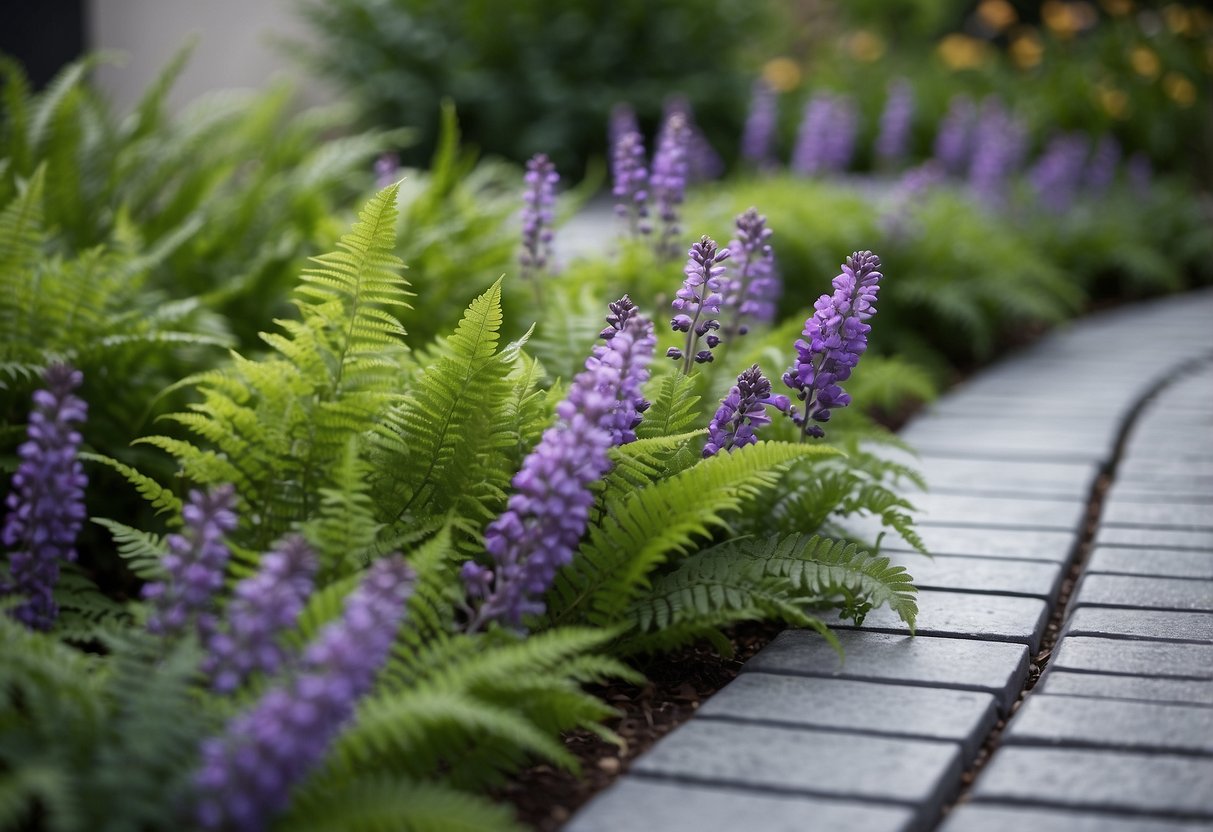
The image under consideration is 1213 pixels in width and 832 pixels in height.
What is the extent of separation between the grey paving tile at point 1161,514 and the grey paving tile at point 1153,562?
208 millimetres

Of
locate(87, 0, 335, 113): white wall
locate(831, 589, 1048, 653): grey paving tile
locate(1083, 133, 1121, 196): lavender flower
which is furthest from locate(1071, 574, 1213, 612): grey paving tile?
locate(87, 0, 335, 113): white wall

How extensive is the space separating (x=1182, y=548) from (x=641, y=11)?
726 cm

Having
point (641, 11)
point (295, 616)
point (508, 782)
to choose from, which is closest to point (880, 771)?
point (508, 782)

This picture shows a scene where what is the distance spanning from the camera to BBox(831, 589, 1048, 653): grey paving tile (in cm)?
260

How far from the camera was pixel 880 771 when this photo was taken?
6.55ft

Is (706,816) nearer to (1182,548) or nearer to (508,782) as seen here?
(508,782)

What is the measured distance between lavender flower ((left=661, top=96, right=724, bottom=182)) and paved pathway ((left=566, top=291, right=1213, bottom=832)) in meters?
1.30

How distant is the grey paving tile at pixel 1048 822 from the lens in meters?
1.86

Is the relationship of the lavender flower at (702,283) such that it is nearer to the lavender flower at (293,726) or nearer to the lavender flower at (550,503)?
the lavender flower at (550,503)

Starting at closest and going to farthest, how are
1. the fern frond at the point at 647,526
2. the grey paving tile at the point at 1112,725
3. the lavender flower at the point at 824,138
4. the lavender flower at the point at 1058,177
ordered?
the grey paving tile at the point at 1112,725 → the fern frond at the point at 647,526 → the lavender flower at the point at 824,138 → the lavender flower at the point at 1058,177

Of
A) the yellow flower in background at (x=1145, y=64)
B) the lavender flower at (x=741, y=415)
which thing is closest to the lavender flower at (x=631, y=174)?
the lavender flower at (x=741, y=415)

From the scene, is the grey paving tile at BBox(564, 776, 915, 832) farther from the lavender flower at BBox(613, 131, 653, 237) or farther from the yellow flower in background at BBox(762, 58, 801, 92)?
the yellow flower in background at BBox(762, 58, 801, 92)

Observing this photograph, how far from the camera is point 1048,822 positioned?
1883 mm

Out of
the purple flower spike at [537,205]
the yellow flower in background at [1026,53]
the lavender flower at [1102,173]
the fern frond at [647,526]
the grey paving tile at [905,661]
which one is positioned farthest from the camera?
the yellow flower in background at [1026,53]
